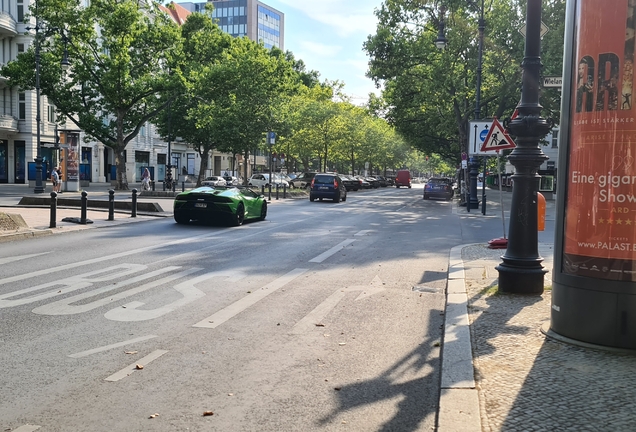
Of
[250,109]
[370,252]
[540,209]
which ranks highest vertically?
[250,109]

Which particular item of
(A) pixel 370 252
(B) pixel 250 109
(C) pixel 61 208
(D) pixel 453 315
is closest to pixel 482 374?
(D) pixel 453 315

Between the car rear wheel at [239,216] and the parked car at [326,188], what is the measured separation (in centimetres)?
1618

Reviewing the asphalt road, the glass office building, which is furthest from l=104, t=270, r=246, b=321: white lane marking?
the glass office building

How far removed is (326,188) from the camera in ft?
113

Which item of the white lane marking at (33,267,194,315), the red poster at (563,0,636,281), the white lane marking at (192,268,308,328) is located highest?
the red poster at (563,0,636,281)

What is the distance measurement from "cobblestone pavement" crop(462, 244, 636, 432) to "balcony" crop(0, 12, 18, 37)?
48.3 m

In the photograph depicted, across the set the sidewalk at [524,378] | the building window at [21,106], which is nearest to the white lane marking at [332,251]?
the sidewalk at [524,378]

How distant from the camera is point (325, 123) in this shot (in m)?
64.2

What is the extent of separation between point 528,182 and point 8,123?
47.1 m

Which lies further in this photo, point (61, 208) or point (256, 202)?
point (61, 208)

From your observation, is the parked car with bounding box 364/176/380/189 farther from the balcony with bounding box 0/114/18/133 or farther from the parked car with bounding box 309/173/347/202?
the parked car with bounding box 309/173/347/202

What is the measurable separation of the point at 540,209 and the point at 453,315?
3148 millimetres

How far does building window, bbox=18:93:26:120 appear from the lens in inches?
1932

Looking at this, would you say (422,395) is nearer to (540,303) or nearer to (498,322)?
(498,322)
